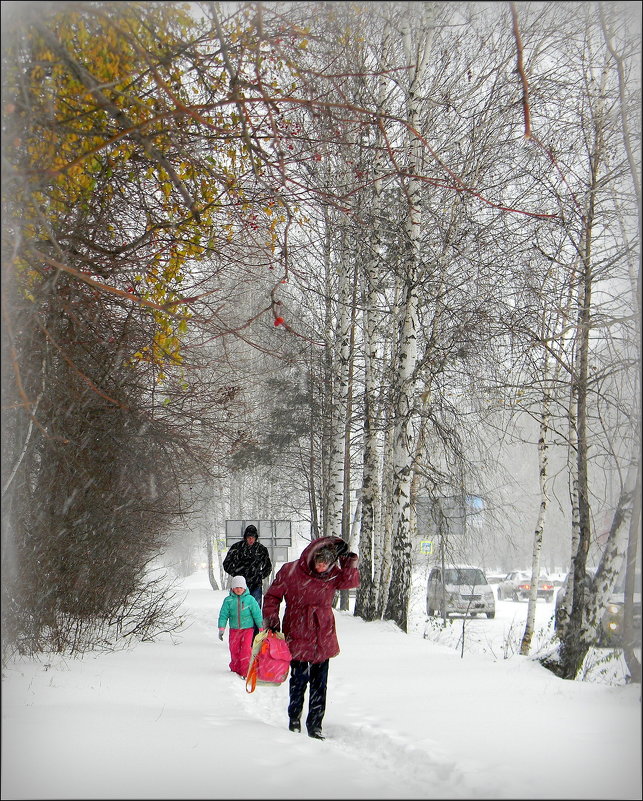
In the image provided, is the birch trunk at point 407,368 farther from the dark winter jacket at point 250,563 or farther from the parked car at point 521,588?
the parked car at point 521,588

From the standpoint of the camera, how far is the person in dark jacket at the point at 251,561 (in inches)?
413

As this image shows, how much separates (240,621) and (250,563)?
1.19m

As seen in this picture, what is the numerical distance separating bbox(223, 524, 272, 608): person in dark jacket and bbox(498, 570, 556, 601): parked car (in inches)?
1100

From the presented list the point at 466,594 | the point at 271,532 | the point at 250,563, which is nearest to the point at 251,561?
the point at 250,563

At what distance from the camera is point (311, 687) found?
6.37 metres

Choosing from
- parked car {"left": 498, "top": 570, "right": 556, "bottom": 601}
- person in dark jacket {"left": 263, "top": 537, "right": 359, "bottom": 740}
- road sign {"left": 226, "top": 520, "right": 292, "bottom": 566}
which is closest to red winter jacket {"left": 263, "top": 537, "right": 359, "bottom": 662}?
person in dark jacket {"left": 263, "top": 537, "right": 359, "bottom": 740}

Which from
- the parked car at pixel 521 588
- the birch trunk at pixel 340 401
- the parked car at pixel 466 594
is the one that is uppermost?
the birch trunk at pixel 340 401

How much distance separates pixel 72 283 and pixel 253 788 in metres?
4.78

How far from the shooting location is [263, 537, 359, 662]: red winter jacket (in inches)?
247

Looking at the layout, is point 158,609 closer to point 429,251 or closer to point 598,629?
point 598,629

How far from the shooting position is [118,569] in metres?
10.5

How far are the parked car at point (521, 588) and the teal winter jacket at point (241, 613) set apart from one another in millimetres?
28971

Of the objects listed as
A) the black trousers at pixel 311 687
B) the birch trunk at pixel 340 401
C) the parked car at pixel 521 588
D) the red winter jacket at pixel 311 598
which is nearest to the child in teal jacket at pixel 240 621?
the black trousers at pixel 311 687

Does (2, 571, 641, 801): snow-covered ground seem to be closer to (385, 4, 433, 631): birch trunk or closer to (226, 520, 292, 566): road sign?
(385, 4, 433, 631): birch trunk
